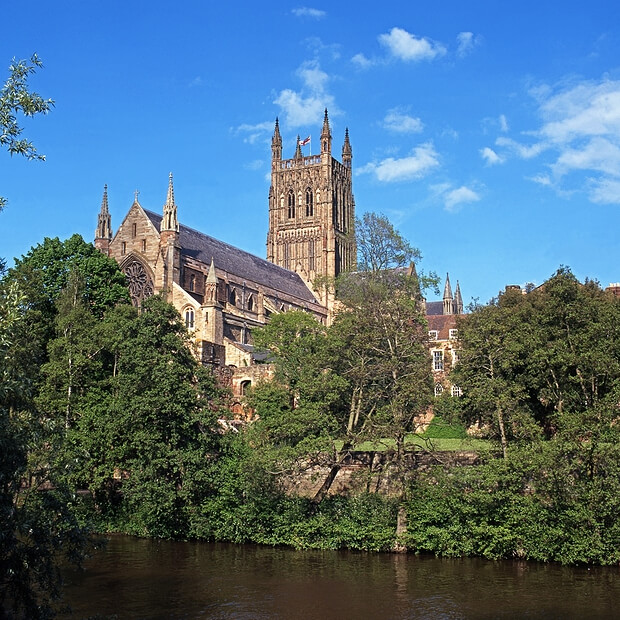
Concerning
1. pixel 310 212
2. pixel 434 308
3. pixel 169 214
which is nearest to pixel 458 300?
pixel 434 308

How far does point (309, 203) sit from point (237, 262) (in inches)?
1263

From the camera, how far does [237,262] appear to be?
286 feet

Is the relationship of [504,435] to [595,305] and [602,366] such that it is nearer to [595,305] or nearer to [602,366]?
[602,366]

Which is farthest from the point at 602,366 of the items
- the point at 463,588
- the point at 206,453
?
the point at 206,453

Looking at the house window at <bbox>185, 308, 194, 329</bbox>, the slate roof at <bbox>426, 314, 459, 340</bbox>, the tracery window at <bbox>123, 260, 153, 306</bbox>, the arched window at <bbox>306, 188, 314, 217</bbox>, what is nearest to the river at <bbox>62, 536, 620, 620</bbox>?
the house window at <bbox>185, 308, 194, 329</bbox>

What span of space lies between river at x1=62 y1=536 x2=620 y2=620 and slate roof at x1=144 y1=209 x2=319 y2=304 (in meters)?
47.2

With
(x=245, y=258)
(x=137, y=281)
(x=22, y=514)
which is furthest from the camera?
(x=245, y=258)

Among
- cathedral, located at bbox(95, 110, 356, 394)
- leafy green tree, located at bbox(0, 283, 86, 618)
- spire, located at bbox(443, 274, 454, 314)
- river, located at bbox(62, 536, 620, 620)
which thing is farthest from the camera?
spire, located at bbox(443, 274, 454, 314)

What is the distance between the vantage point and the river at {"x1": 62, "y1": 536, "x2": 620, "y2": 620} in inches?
934

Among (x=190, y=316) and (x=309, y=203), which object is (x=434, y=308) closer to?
(x=309, y=203)

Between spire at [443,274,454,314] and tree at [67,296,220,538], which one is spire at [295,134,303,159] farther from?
tree at [67,296,220,538]

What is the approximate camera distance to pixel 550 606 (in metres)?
24.2

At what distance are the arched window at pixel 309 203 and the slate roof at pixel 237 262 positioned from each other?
13340mm

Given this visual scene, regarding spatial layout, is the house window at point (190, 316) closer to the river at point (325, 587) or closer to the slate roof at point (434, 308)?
the river at point (325, 587)
